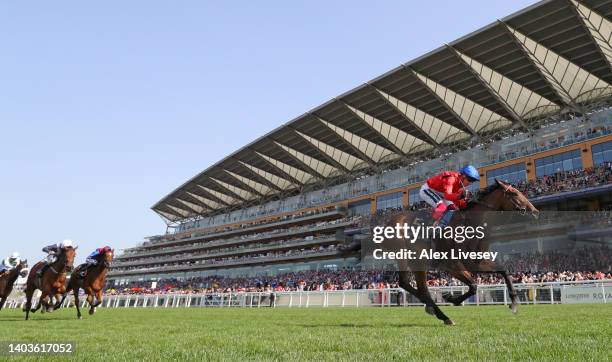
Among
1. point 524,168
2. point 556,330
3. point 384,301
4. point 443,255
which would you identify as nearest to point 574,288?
point 384,301

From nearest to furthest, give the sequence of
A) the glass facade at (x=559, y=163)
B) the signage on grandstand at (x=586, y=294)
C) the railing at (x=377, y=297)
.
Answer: the signage on grandstand at (x=586, y=294)
the railing at (x=377, y=297)
the glass facade at (x=559, y=163)

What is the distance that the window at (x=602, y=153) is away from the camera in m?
35.5

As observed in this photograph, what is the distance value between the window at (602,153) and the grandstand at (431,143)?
0.28 ft

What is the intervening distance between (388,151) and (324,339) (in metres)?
49.8

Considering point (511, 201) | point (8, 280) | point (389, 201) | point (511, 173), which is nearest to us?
point (511, 201)

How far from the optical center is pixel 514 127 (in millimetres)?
42625

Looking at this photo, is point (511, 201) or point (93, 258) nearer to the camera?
point (511, 201)

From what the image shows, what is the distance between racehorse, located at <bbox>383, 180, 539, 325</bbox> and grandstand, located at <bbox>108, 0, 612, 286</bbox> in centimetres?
1424

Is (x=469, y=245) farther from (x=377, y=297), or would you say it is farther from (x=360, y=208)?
(x=360, y=208)

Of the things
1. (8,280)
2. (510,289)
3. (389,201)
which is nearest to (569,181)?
(389,201)

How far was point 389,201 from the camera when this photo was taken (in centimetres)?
→ 5256

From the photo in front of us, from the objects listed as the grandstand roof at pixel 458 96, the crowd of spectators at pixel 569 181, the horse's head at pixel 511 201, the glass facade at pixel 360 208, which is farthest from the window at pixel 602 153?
the horse's head at pixel 511 201

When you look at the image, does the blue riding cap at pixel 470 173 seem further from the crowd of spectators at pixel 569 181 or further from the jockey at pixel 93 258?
→ the crowd of spectators at pixel 569 181

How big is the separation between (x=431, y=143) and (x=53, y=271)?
136 ft
